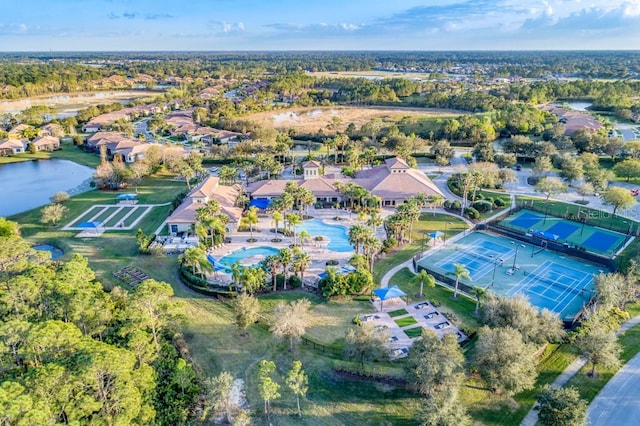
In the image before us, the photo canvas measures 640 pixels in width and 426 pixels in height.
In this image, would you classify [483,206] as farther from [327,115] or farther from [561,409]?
[327,115]

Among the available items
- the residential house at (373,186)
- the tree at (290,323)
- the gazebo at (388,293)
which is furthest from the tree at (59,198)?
the gazebo at (388,293)

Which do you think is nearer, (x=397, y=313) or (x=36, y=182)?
(x=397, y=313)

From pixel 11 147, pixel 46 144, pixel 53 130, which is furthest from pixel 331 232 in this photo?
pixel 53 130

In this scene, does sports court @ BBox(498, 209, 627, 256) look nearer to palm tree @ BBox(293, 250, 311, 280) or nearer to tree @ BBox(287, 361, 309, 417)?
palm tree @ BBox(293, 250, 311, 280)

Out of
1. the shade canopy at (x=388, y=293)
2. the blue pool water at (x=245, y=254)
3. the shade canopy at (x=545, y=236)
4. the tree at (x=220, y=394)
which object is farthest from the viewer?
the shade canopy at (x=545, y=236)

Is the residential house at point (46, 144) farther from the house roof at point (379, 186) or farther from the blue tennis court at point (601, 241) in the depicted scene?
the blue tennis court at point (601, 241)

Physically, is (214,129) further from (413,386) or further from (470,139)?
(413,386)

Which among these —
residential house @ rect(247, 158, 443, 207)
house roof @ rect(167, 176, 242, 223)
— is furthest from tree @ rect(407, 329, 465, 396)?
residential house @ rect(247, 158, 443, 207)

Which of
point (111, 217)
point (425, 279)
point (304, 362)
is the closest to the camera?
point (304, 362)
